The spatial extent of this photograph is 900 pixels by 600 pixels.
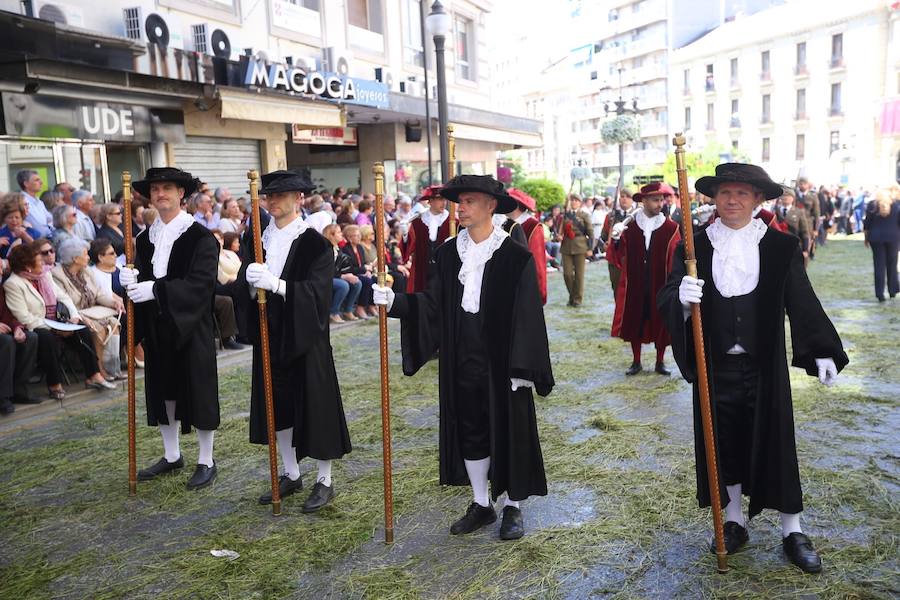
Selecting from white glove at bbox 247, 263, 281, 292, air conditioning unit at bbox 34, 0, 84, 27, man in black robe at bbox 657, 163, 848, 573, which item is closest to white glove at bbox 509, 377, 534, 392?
man in black robe at bbox 657, 163, 848, 573

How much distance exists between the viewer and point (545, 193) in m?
27.9

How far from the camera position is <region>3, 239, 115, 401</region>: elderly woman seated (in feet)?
24.3

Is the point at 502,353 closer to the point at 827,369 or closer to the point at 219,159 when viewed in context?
the point at 827,369

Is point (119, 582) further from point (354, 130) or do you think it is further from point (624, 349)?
point (354, 130)

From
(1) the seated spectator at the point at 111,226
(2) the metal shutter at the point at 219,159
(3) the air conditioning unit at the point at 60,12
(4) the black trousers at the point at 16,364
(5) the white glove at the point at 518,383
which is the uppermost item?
(3) the air conditioning unit at the point at 60,12

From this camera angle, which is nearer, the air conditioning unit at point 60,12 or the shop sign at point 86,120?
the shop sign at point 86,120

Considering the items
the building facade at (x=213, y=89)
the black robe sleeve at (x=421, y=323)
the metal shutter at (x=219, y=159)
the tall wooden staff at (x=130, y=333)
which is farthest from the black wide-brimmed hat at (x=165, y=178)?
the metal shutter at (x=219, y=159)

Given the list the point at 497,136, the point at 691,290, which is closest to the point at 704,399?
the point at 691,290

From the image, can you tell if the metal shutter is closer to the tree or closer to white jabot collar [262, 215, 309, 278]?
white jabot collar [262, 215, 309, 278]

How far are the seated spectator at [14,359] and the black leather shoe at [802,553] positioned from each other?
662 centimetres

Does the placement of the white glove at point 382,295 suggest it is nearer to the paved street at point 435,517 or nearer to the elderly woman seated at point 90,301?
the paved street at point 435,517

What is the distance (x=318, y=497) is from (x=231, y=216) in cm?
749

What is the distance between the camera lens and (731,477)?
4.07 meters

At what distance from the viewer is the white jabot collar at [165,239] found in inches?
205
